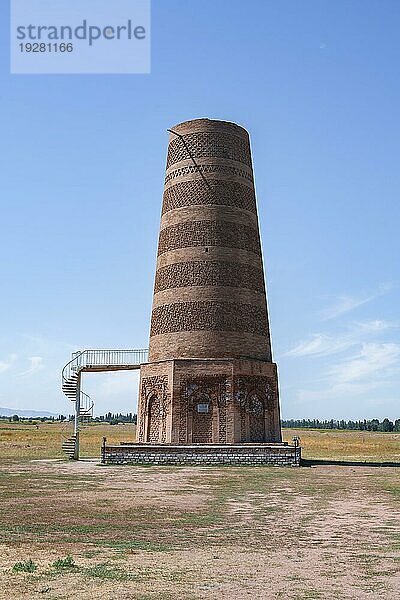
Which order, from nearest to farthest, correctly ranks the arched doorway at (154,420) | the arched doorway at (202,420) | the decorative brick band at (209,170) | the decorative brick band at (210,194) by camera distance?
the arched doorway at (202,420), the arched doorway at (154,420), the decorative brick band at (210,194), the decorative brick band at (209,170)

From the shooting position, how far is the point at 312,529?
11688 mm

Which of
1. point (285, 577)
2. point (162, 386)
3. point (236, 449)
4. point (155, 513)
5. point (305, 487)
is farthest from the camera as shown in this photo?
point (162, 386)

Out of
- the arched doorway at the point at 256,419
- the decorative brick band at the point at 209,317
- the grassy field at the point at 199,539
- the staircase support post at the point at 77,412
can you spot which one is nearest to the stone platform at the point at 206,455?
the arched doorway at the point at 256,419

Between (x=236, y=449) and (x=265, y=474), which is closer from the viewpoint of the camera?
(x=265, y=474)

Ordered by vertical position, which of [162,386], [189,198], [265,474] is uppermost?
[189,198]

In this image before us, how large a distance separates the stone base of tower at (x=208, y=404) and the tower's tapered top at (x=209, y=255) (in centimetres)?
67

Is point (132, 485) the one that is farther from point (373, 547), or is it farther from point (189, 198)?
point (189, 198)

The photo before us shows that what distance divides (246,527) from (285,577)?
3.71 metres

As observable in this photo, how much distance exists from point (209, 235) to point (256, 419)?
26.1 ft

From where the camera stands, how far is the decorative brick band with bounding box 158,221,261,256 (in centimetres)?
2952

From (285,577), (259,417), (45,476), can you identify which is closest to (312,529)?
(285,577)

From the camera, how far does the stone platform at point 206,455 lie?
2544cm

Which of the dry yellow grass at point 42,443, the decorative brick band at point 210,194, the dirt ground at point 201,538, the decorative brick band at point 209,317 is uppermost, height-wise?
the decorative brick band at point 210,194

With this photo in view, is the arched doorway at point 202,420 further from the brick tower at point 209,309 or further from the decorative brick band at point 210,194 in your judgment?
the decorative brick band at point 210,194
